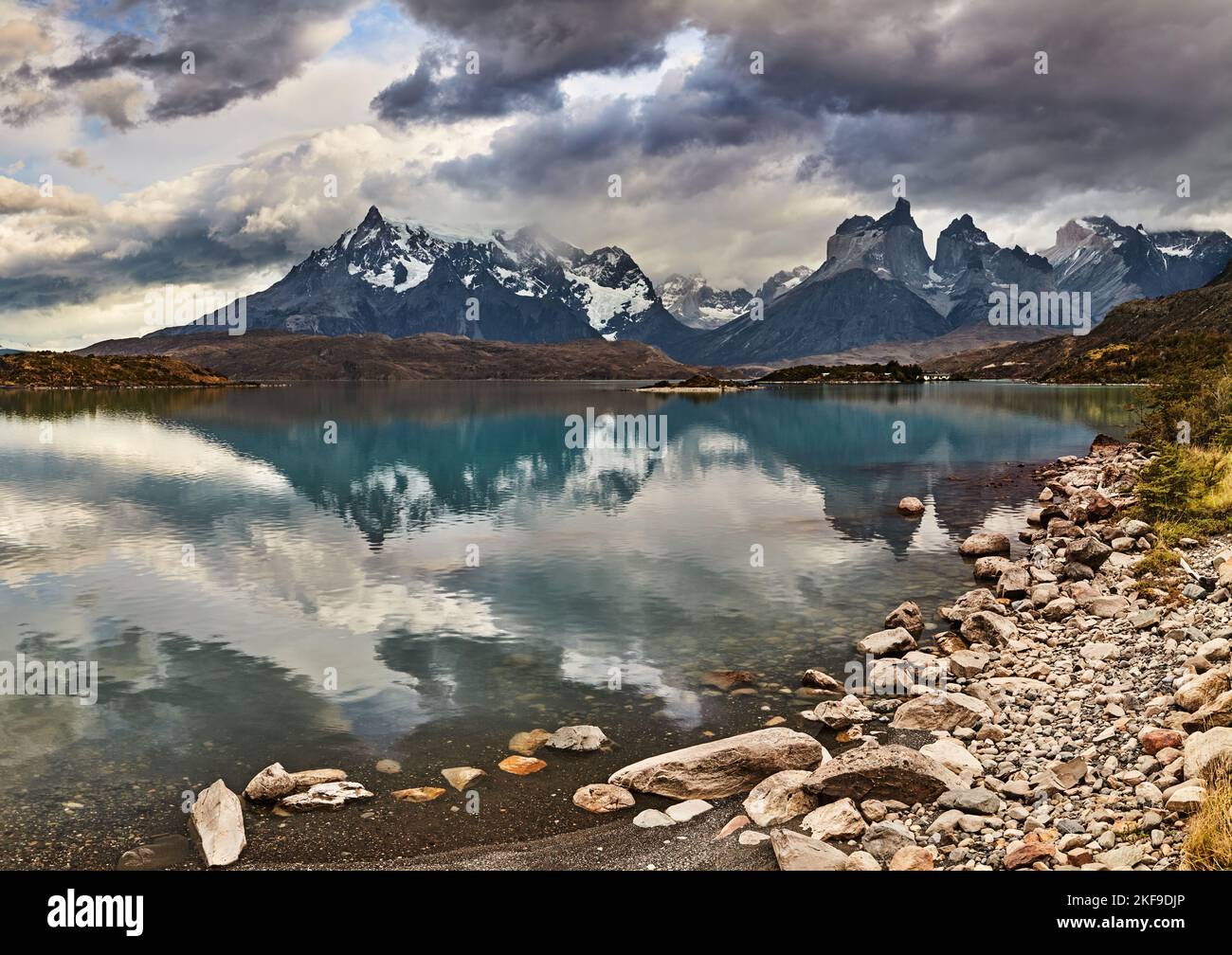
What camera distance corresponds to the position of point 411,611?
32.1m

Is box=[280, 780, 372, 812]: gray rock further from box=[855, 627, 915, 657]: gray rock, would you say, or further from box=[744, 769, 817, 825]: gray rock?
box=[855, 627, 915, 657]: gray rock

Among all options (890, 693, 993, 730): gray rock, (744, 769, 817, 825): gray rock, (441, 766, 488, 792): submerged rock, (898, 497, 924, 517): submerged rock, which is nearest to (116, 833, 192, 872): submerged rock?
(441, 766, 488, 792): submerged rock

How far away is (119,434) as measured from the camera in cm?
11088

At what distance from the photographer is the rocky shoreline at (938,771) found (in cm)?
1385

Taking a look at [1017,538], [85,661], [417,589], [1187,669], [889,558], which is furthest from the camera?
[1017,538]

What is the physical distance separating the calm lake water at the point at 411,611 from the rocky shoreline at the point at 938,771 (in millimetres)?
905

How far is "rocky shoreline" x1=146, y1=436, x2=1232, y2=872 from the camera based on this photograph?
13852 millimetres

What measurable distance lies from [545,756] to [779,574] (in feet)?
66.4

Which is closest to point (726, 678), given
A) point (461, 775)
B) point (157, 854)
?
point (461, 775)

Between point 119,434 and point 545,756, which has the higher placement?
point 119,434

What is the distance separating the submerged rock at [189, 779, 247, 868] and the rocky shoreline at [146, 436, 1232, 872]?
41mm
